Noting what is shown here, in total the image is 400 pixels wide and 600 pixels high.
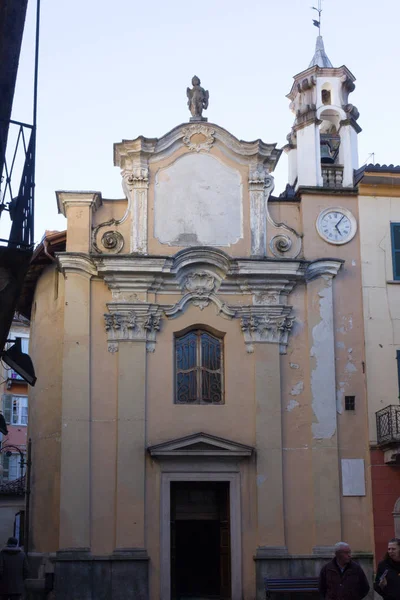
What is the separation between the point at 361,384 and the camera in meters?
21.1

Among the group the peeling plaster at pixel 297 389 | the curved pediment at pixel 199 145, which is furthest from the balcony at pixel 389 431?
the curved pediment at pixel 199 145

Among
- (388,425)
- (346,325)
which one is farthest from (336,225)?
(388,425)

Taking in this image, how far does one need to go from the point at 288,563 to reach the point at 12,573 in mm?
7762

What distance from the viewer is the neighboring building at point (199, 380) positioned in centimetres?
1992

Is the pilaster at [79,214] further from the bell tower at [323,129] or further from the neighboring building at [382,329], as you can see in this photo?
the neighboring building at [382,329]

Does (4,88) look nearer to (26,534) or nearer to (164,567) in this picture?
(164,567)

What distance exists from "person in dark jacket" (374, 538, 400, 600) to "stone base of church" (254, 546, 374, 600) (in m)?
9.89

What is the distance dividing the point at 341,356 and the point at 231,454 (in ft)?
11.0

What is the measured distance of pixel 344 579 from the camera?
417 inches

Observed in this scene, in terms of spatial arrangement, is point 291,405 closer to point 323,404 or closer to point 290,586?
point 323,404

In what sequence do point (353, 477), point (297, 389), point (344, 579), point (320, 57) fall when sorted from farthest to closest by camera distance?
point (320, 57) < point (297, 389) < point (353, 477) < point (344, 579)

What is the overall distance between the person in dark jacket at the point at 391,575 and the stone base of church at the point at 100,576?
10125mm

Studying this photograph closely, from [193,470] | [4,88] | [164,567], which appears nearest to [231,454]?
[193,470]

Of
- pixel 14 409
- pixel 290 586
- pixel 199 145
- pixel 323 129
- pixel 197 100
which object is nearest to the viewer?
pixel 290 586
